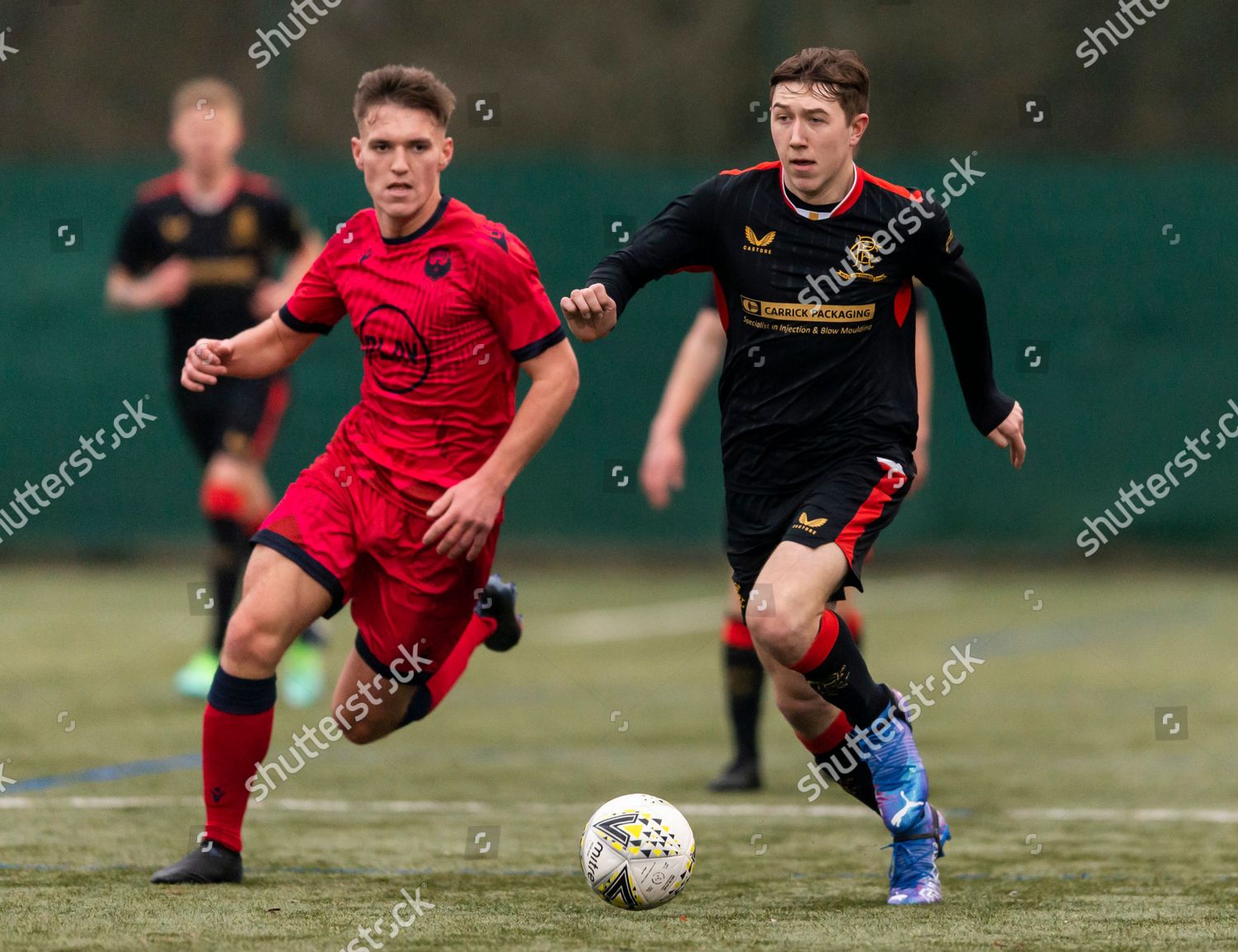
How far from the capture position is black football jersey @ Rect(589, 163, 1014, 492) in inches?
191

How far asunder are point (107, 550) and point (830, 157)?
10.9 m

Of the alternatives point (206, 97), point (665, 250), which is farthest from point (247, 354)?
point (206, 97)

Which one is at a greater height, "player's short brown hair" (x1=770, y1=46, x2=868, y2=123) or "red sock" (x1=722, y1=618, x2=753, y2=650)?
"player's short brown hair" (x1=770, y1=46, x2=868, y2=123)

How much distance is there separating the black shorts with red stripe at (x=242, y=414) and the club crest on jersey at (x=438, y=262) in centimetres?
413

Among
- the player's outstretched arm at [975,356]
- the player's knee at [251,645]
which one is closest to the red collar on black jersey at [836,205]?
the player's outstretched arm at [975,356]

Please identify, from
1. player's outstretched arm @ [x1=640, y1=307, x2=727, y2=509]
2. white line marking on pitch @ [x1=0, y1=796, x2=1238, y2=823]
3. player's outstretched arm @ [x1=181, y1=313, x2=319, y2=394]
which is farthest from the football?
player's outstretched arm @ [x1=640, y1=307, x2=727, y2=509]

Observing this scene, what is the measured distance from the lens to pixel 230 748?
16.0 feet

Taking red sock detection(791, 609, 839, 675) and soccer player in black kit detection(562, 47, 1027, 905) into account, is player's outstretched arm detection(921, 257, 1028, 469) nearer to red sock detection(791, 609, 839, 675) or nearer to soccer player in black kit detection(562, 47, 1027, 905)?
soccer player in black kit detection(562, 47, 1027, 905)

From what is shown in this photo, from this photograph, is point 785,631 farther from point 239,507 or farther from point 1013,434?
point 239,507

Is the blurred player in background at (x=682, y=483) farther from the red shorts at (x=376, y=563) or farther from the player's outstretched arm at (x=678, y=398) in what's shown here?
the red shorts at (x=376, y=563)

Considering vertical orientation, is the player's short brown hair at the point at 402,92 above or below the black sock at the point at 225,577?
above

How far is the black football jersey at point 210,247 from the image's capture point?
955cm

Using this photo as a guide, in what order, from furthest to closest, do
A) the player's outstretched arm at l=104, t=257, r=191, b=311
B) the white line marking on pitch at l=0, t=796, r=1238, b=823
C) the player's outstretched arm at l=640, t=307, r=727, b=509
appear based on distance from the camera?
the player's outstretched arm at l=104, t=257, r=191, b=311
the player's outstretched arm at l=640, t=307, r=727, b=509
the white line marking on pitch at l=0, t=796, r=1238, b=823

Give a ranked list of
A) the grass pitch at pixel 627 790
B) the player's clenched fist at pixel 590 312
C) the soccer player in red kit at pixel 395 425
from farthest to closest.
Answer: the soccer player in red kit at pixel 395 425 → the player's clenched fist at pixel 590 312 → the grass pitch at pixel 627 790
